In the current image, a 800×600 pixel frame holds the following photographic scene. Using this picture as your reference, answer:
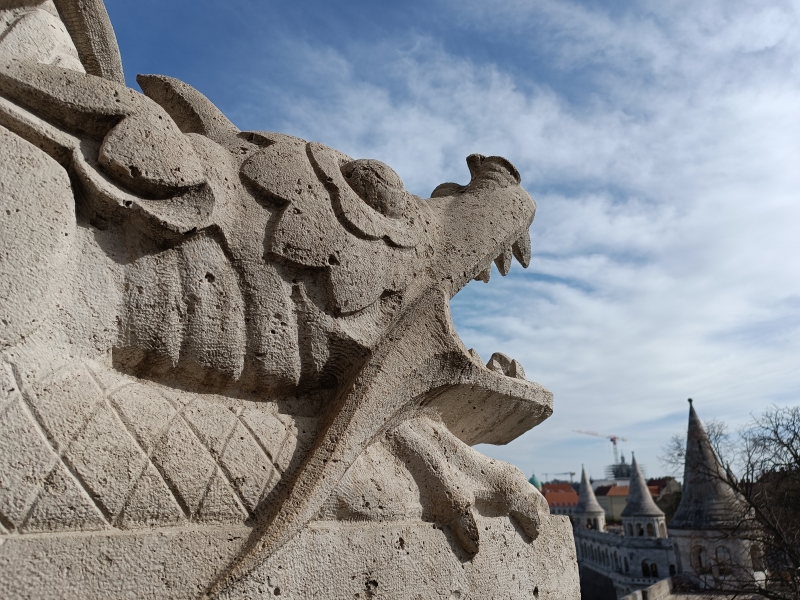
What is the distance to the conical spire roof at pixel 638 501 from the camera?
2205 cm

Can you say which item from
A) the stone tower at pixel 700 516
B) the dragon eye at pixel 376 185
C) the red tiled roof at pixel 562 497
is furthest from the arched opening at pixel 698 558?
the red tiled roof at pixel 562 497

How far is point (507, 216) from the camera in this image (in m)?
2.36

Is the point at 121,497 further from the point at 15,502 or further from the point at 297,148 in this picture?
the point at 297,148

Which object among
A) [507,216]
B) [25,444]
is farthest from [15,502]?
[507,216]

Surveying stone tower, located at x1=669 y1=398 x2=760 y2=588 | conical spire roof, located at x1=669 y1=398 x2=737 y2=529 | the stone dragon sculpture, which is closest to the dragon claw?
the stone dragon sculpture

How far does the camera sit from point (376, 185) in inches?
78.7

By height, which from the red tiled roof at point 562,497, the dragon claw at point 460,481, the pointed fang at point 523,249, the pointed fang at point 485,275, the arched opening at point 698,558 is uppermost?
the red tiled roof at point 562,497

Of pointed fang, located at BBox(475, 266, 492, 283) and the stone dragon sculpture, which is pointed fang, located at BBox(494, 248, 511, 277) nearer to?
pointed fang, located at BBox(475, 266, 492, 283)

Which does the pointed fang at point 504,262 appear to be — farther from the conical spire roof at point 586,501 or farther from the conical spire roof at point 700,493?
the conical spire roof at point 586,501

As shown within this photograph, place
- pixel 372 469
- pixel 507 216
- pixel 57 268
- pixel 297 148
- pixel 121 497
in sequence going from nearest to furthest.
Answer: pixel 121 497 → pixel 57 268 → pixel 372 469 → pixel 297 148 → pixel 507 216

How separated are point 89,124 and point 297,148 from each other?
0.63 metres

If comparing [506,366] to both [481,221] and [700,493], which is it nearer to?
[481,221]

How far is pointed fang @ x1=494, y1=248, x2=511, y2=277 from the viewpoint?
237cm

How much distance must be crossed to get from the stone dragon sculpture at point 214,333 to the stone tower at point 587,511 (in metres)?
28.2
